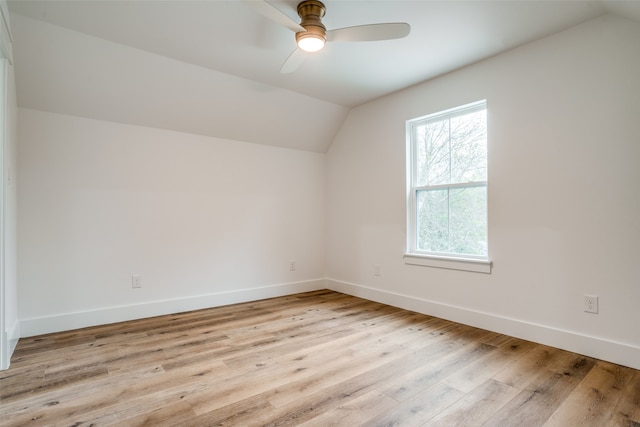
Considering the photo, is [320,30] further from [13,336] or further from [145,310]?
[13,336]

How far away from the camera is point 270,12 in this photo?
1.88m

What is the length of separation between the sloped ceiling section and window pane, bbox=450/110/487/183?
1.55 meters

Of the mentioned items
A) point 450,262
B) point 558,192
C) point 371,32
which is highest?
point 371,32

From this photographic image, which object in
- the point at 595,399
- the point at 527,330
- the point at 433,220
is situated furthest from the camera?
the point at 433,220

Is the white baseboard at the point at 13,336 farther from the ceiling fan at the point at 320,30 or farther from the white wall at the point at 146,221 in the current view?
the ceiling fan at the point at 320,30

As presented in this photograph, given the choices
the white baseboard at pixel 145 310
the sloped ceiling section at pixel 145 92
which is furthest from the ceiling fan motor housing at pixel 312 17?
the white baseboard at pixel 145 310

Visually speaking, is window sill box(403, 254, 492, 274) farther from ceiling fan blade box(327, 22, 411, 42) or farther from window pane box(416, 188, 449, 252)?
ceiling fan blade box(327, 22, 411, 42)

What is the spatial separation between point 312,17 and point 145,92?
72.3 inches

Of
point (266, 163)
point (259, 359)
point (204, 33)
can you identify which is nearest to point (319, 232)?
point (266, 163)

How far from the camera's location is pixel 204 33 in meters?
2.48

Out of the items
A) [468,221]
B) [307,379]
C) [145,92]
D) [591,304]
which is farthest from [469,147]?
[145,92]

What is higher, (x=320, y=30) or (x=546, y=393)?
(x=320, y=30)

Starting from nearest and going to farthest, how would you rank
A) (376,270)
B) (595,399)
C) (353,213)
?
(595,399) < (376,270) < (353,213)

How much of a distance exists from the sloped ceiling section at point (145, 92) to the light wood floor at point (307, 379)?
6.68ft
